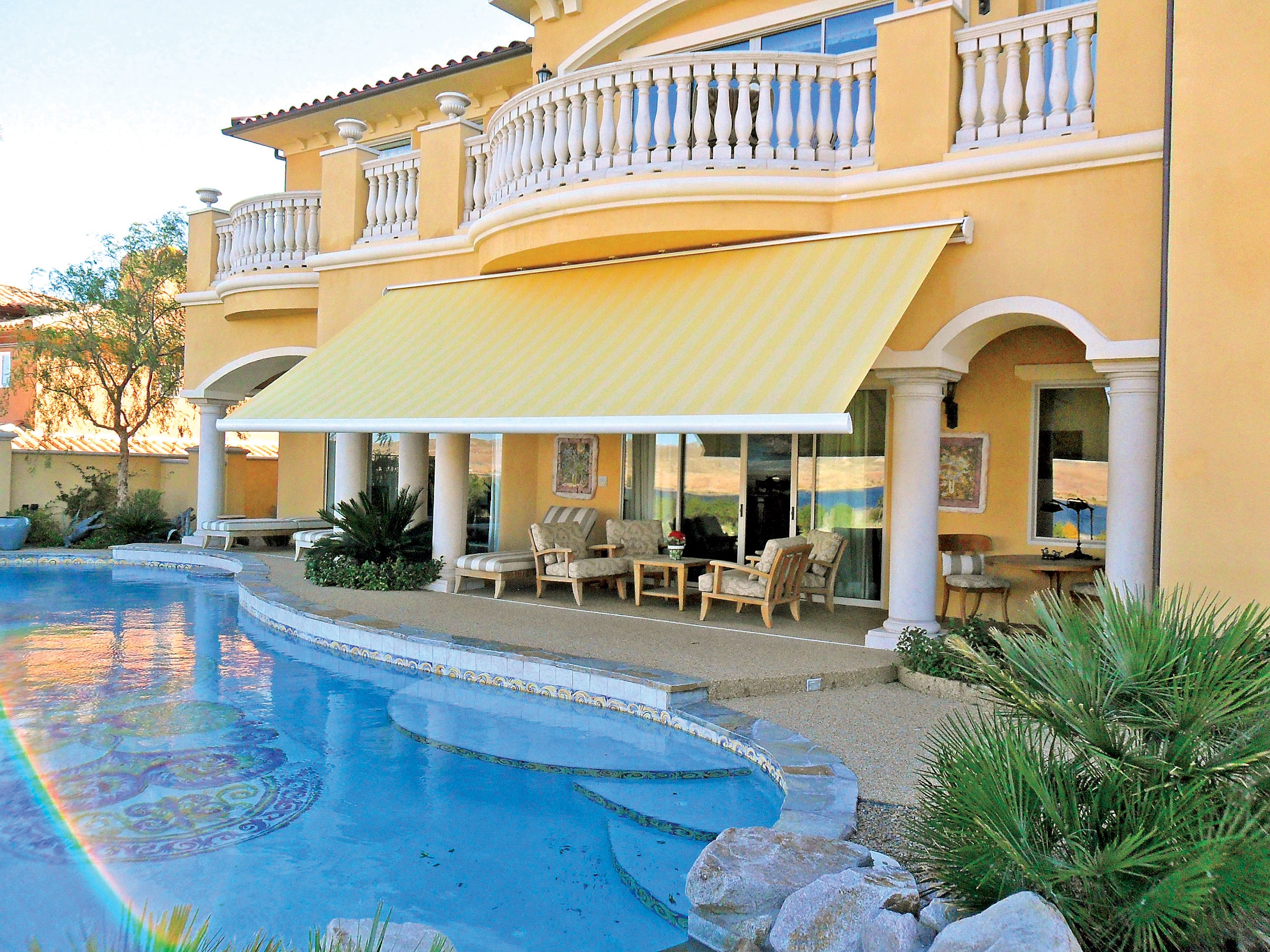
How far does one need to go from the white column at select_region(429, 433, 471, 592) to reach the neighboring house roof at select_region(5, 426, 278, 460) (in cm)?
989

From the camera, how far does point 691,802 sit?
277 inches

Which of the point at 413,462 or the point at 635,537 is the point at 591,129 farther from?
the point at 413,462

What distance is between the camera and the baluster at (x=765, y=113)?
36.2ft

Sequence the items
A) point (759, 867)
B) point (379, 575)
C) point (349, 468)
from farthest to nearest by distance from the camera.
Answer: point (349, 468), point (379, 575), point (759, 867)

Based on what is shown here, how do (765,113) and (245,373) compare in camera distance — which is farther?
(245,373)

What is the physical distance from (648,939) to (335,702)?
5561 mm

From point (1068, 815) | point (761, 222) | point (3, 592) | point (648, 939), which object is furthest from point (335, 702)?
point (3, 592)

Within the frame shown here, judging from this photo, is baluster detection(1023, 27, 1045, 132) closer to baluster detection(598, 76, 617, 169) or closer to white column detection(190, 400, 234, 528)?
baluster detection(598, 76, 617, 169)

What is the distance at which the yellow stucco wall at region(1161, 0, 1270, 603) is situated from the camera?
801cm

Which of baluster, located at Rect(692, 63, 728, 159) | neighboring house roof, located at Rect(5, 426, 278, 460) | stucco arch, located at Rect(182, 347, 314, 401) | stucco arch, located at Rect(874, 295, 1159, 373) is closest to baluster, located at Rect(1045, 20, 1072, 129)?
stucco arch, located at Rect(874, 295, 1159, 373)

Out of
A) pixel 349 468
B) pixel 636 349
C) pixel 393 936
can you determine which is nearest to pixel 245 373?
pixel 349 468

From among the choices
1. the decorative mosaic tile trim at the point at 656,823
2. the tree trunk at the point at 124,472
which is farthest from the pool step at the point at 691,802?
the tree trunk at the point at 124,472

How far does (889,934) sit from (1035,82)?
8.84 metres

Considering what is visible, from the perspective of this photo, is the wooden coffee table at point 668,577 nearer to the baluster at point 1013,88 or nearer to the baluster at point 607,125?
the baluster at point 607,125
